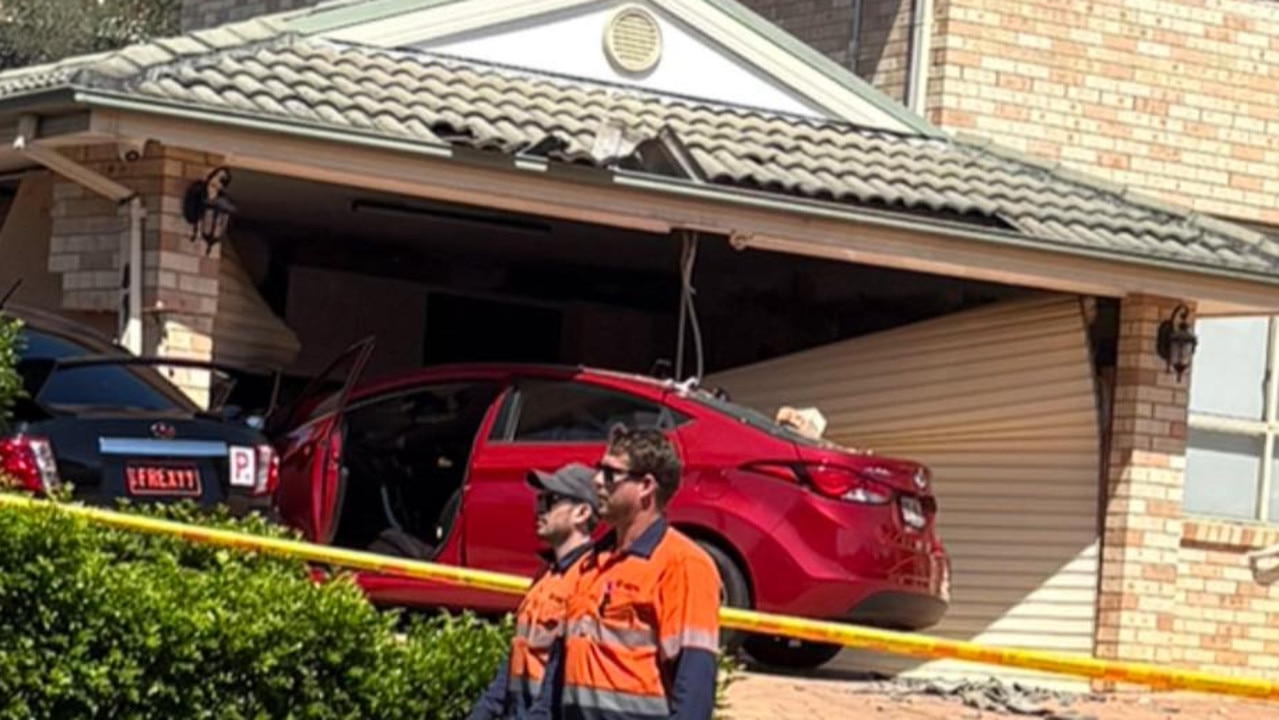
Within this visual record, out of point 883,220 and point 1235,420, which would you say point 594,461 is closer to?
point 883,220

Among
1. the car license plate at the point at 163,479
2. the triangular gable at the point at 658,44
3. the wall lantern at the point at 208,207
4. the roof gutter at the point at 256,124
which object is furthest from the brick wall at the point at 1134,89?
the car license plate at the point at 163,479

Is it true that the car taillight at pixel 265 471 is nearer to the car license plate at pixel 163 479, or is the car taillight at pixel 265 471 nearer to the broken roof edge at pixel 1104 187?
the car license plate at pixel 163 479

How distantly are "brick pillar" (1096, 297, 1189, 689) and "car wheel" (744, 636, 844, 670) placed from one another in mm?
2969

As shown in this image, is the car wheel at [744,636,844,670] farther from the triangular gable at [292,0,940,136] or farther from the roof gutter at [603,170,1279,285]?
the triangular gable at [292,0,940,136]

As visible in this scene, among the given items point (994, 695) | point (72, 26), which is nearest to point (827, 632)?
point (994, 695)

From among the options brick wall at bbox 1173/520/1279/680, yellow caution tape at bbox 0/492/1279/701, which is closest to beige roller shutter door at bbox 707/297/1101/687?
brick wall at bbox 1173/520/1279/680

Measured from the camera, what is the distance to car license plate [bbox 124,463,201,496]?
36.4ft

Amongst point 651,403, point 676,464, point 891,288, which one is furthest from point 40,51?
point 676,464

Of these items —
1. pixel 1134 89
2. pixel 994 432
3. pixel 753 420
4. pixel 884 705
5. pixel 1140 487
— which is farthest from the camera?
pixel 1134 89

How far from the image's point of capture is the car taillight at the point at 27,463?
1055cm

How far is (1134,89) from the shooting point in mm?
18812

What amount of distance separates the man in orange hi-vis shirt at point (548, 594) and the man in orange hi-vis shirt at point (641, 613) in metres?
0.22

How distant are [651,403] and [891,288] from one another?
3.83 meters

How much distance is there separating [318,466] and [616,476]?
556 centimetres
